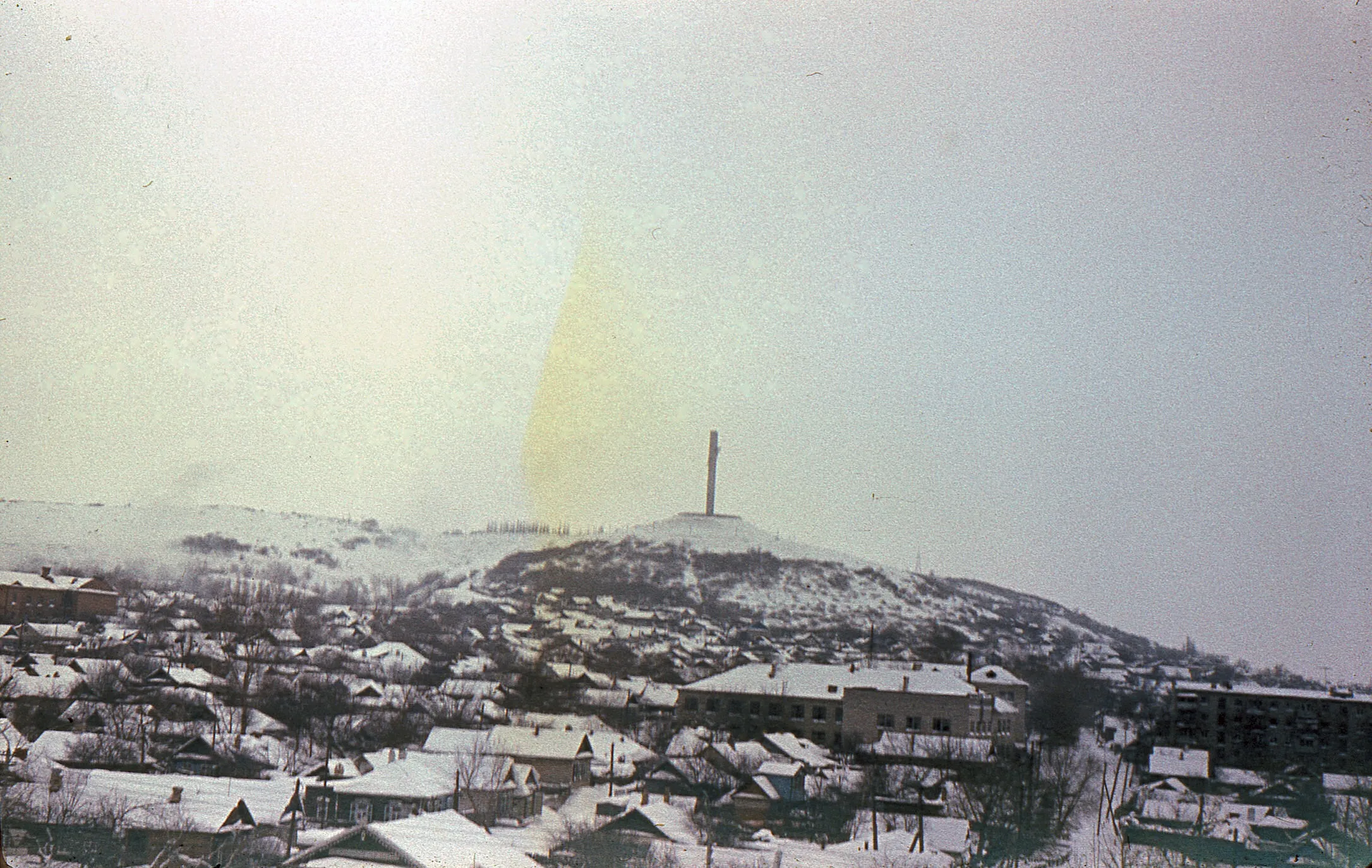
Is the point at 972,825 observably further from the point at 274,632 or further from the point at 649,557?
the point at 274,632

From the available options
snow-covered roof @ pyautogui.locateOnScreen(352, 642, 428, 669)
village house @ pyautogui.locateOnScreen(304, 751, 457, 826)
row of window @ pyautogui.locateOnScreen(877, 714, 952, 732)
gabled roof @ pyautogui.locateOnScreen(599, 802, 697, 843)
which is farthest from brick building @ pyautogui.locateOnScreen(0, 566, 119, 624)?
row of window @ pyautogui.locateOnScreen(877, 714, 952, 732)

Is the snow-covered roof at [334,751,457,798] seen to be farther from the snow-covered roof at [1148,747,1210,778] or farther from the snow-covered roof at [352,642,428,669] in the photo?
the snow-covered roof at [1148,747,1210,778]

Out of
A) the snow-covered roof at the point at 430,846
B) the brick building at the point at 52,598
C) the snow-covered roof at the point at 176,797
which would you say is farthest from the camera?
the brick building at the point at 52,598

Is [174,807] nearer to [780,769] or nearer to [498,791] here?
[498,791]

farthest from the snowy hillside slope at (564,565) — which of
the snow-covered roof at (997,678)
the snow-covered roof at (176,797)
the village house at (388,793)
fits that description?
the snow-covered roof at (176,797)

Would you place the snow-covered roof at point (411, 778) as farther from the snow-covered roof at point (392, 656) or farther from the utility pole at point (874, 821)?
the utility pole at point (874, 821)

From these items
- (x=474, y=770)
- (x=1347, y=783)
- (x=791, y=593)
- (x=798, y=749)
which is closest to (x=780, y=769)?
(x=798, y=749)

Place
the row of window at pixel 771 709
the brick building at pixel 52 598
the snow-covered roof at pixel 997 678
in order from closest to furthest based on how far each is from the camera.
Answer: the row of window at pixel 771 709
the snow-covered roof at pixel 997 678
the brick building at pixel 52 598
